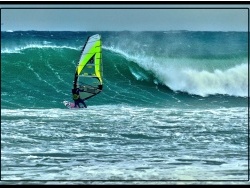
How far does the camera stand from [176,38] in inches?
247

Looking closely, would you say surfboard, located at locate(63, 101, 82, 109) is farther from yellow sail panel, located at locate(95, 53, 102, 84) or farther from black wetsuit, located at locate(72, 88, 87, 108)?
yellow sail panel, located at locate(95, 53, 102, 84)

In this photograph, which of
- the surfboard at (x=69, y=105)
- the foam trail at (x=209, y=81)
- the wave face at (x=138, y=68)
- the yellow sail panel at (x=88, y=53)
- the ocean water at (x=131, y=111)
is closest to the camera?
the ocean water at (x=131, y=111)

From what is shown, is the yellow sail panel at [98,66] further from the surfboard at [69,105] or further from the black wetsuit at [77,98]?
the surfboard at [69,105]

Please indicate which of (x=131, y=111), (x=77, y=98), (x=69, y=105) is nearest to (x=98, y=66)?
(x=77, y=98)

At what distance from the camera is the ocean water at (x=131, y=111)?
5000 millimetres

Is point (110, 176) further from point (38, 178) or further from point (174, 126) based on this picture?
point (174, 126)

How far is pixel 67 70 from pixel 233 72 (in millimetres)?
2009

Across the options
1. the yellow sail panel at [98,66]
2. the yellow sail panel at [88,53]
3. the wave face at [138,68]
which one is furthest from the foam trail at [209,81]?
the yellow sail panel at [88,53]

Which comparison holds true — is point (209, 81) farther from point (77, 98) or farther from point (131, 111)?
point (77, 98)

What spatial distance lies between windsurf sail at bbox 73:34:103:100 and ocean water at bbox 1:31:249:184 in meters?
0.09

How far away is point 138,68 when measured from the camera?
6.71m

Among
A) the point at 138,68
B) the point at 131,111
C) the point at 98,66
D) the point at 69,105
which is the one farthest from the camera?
the point at 138,68

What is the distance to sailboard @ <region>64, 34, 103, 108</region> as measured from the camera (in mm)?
5453

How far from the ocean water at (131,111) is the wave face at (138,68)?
0.04 ft
